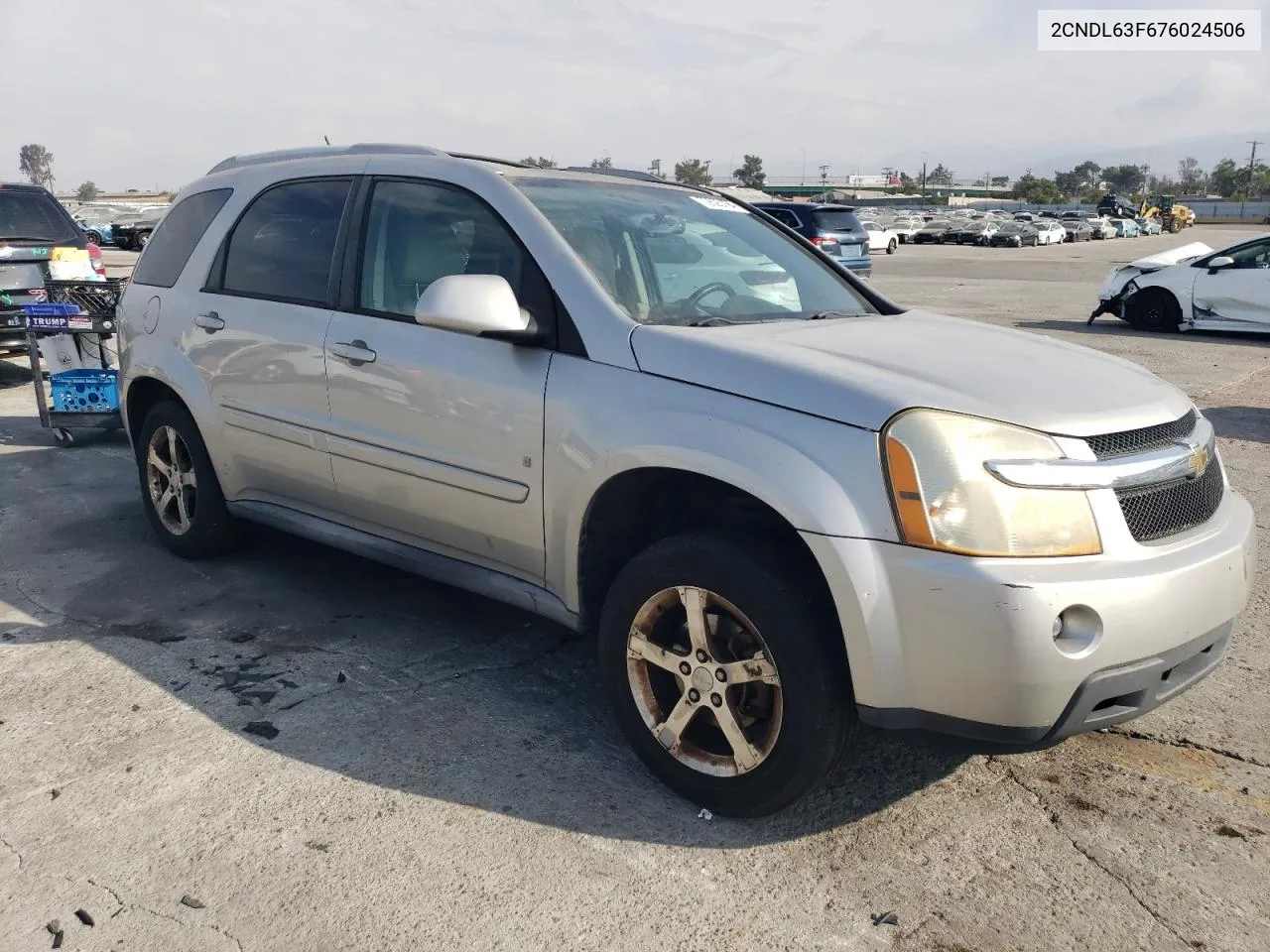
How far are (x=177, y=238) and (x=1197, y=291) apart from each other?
12.7 m

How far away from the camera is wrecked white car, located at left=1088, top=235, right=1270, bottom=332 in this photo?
13047 mm

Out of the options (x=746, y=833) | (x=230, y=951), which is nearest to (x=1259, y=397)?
(x=746, y=833)

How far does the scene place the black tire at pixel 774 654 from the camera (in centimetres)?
262

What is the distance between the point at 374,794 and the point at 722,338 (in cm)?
161

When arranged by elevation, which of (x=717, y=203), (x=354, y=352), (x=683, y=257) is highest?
(x=717, y=203)

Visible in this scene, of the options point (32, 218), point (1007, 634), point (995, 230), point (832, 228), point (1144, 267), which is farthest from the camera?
point (995, 230)

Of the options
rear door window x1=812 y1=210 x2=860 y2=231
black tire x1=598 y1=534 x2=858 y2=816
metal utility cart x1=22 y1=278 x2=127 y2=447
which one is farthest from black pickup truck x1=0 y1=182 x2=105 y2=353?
rear door window x1=812 y1=210 x2=860 y2=231

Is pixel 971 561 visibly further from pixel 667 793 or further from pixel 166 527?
pixel 166 527

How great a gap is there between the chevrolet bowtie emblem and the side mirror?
1.84 meters

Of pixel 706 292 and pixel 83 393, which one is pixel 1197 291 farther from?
pixel 83 393

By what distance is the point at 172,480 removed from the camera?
488 cm

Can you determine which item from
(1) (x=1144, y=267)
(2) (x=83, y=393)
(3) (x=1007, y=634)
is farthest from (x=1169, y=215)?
(3) (x=1007, y=634)

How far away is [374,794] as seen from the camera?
302 centimetres

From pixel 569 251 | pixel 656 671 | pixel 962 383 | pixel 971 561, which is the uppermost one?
pixel 569 251
